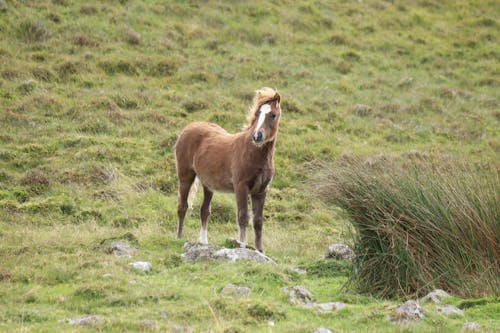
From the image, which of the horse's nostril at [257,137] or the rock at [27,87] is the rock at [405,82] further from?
the horse's nostril at [257,137]

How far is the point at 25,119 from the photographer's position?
18453 mm

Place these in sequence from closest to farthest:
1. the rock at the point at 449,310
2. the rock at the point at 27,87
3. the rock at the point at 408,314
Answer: the rock at the point at 408,314 < the rock at the point at 449,310 < the rock at the point at 27,87

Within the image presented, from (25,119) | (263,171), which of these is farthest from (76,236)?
(25,119)

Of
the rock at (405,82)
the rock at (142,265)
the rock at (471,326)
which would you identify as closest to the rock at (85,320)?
the rock at (142,265)

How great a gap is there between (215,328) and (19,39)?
17.9m

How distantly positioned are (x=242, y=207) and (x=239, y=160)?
762 mm

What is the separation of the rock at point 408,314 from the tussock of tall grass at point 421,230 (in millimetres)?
1281

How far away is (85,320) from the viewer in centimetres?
753

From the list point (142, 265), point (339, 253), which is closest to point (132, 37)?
point (339, 253)

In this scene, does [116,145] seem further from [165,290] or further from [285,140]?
[165,290]

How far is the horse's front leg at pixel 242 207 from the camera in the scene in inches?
455

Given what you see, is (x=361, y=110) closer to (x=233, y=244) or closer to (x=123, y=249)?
(x=233, y=244)

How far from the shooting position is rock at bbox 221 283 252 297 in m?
8.62

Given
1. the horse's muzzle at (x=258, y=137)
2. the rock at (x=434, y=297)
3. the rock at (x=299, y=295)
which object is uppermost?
the horse's muzzle at (x=258, y=137)
